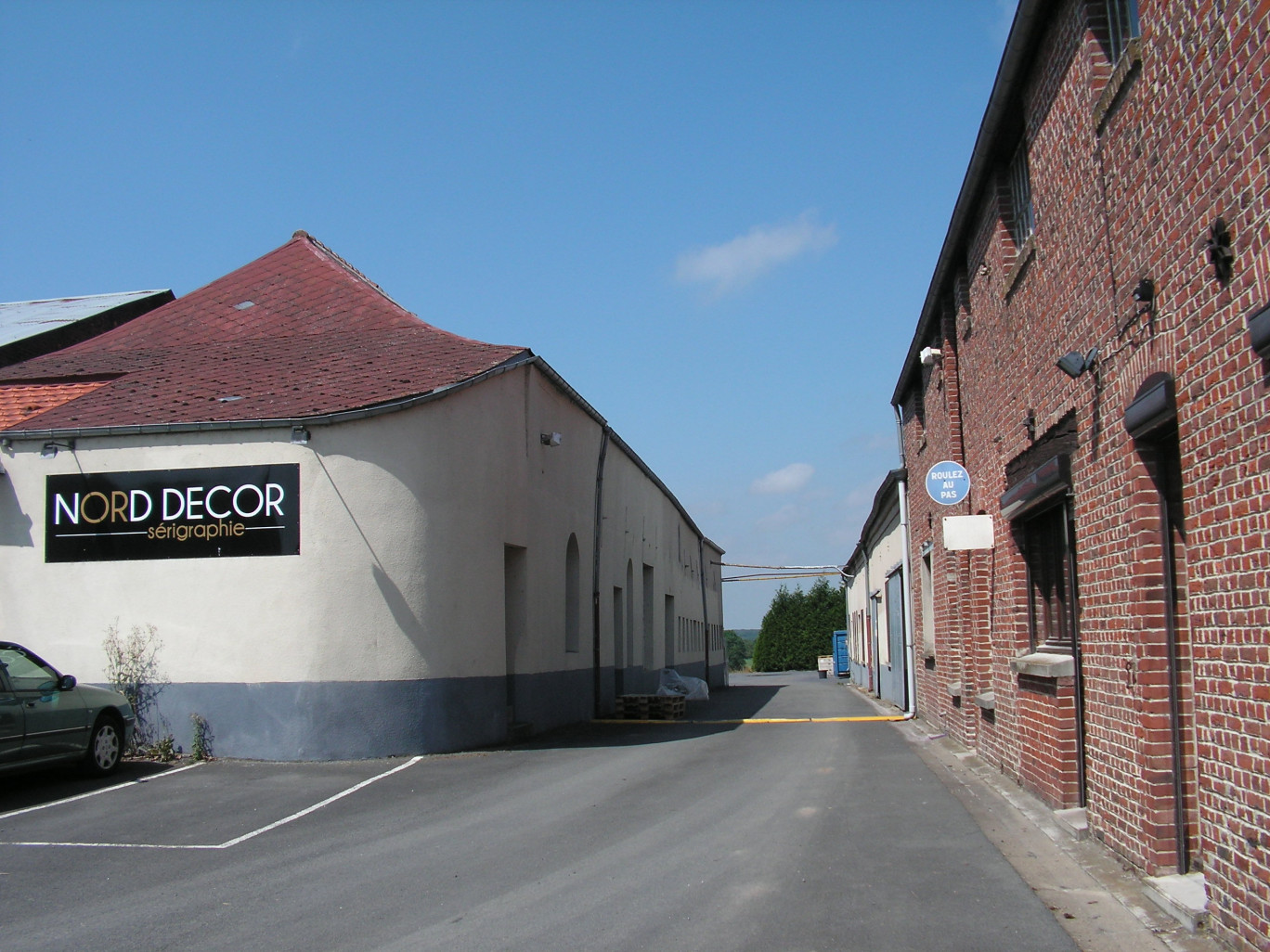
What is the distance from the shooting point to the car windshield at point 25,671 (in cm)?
1112

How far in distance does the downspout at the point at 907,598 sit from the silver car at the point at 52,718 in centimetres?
1309

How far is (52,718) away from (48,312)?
18331mm

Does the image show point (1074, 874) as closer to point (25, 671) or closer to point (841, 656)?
point (25, 671)

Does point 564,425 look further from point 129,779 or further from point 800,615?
point 800,615

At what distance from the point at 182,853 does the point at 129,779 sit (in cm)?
426

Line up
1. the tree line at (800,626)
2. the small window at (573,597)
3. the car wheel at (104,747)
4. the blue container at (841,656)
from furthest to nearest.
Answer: the tree line at (800,626), the blue container at (841,656), the small window at (573,597), the car wheel at (104,747)

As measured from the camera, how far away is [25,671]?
37.5ft

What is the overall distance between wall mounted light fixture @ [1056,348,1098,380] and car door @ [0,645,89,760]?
32.4 ft

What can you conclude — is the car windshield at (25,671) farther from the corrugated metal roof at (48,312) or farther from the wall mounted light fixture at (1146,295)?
the corrugated metal roof at (48,312)

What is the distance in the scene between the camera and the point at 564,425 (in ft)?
67.0

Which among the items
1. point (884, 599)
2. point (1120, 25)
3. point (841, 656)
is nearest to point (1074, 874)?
point (1120, 25)

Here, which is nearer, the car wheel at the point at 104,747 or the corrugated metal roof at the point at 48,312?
the car wheel at the point at 104,747

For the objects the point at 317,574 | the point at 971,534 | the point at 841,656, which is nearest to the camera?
the point at 971,534

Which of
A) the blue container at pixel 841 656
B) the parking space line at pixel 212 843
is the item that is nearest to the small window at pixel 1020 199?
the parking space line at pixel 212 843
